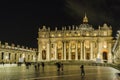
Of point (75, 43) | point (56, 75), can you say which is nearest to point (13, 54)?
point (75, 43)

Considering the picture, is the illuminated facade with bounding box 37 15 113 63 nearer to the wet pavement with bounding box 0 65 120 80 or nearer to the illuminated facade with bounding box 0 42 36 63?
the illuminated facade with bounding box 0 42 36 63

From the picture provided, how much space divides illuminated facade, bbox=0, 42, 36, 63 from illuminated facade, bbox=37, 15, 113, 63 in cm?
897

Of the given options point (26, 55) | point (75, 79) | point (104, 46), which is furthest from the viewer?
point (104, 46)

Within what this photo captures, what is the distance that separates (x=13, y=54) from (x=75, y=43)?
4411cm

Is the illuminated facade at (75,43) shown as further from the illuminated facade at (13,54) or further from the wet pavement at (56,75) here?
the wet pavement at (56,75)

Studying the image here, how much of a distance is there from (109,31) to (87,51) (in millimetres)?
15798

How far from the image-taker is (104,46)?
168750 mm

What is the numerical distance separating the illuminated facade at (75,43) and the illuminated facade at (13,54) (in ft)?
29.4

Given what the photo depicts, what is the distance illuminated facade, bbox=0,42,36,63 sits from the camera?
123 meters

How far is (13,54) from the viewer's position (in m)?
137

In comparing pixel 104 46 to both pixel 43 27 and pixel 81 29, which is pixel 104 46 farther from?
pixel 43 27

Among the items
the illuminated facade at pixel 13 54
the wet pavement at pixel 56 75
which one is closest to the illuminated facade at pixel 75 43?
the illuminated facade at pixel 13 54

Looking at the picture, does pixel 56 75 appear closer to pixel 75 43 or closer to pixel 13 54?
pixel 13 54

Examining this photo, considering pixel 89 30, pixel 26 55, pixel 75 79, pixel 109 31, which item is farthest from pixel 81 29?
pixel 75 79
